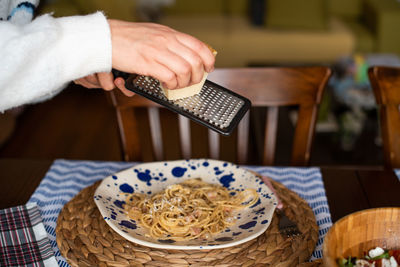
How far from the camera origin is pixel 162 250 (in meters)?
0.74

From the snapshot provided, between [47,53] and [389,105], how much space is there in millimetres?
920

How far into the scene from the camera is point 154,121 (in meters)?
1.27

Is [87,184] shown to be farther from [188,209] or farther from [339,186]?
[339,186]

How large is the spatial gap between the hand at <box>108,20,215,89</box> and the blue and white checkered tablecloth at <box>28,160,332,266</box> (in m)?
0.38

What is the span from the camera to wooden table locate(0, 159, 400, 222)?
936mm

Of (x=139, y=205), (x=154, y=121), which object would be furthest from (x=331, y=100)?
(x=139, y=205)

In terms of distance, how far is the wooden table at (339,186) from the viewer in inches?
36.9

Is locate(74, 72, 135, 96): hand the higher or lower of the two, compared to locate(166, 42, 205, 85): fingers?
lower

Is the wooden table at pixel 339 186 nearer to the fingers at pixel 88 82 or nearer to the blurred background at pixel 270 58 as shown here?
the fingers at pixel 88 82

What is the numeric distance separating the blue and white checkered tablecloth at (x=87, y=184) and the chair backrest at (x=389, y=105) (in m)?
0.28

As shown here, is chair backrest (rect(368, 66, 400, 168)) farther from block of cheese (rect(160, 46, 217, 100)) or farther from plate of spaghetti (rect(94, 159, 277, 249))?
block of cheese (rect(160, 46, 217, 100))

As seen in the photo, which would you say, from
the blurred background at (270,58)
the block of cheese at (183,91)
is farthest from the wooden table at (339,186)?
the blurred background at (270,58)

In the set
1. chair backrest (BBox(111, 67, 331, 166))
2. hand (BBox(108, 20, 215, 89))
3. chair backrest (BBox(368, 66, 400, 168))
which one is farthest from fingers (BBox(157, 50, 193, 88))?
chair backrest (BBox(368, 66, 400, 168))

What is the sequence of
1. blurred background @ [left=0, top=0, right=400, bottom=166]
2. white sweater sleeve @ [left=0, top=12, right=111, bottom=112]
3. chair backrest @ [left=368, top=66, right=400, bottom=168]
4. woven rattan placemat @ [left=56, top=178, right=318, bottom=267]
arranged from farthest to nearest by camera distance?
blurred background @ [left=0, top=0, right=400, bottom=166]
chair backrest @ [left=368, top=66, right=400, bottom=168]
woven rattan placemat @ [left=56, top=178, right=318, bottom=267]
white sweater sleeve @ [left=0, top=12, right=111, bottom=112]
